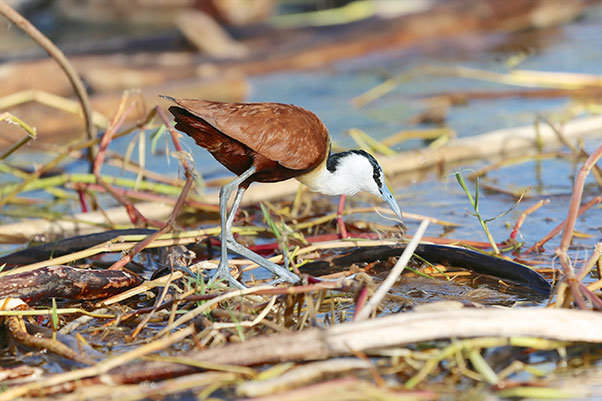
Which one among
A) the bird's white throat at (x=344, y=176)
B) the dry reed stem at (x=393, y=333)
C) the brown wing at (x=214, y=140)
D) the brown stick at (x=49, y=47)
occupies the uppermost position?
the brown stick at (x=49, y=47)

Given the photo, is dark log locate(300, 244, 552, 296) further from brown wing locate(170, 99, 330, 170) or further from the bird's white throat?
brown wing locate(170, 99, 330, 170)

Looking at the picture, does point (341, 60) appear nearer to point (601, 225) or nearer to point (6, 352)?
point (601, 225)

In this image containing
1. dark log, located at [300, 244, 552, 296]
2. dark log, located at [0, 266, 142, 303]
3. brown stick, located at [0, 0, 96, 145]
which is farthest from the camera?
brown stick, located at [0, 0, 96, 145]

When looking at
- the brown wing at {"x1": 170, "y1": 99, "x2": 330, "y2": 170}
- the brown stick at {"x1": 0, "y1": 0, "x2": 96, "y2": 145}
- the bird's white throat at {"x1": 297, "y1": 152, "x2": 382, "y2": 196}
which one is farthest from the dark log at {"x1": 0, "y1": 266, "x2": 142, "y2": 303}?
the brown stick at {"x1": 0, "y1": 0, "x2": 96, "y2": 145}

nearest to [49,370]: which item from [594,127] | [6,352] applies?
[6,352]

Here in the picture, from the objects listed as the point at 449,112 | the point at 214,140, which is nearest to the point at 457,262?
the point at 214,140

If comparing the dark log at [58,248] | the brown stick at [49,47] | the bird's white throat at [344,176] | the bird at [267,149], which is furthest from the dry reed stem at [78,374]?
the brown stick at [49,47]

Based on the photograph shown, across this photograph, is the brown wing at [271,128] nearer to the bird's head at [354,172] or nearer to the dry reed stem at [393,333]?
the bird's head at [354,172]

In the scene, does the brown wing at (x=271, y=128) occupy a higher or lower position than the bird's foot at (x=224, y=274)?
higher
